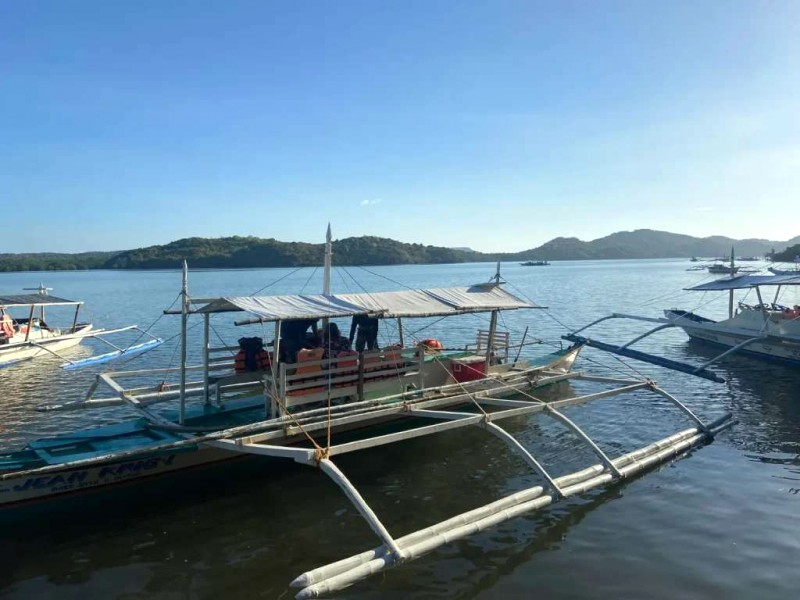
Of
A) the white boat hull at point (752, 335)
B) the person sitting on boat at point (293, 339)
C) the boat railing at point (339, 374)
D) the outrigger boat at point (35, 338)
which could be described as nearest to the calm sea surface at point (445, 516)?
the boat railing at point (339, 374)

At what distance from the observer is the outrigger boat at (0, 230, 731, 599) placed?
29.8 feet

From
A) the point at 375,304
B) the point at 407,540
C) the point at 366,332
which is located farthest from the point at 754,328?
the point at 407,540

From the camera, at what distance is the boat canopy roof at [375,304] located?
1145 centimetres

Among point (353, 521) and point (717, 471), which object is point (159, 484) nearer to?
point (353, 521)

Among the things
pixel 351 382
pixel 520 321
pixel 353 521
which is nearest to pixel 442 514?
pixel 353 521

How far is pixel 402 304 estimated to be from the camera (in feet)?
44.6

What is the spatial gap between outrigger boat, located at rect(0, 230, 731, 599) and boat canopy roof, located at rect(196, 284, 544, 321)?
0.16 ft

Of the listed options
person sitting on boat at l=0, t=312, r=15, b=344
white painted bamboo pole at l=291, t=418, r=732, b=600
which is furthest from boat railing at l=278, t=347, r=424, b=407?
person sitting on boat at l=0, t=312, r=15, b=344

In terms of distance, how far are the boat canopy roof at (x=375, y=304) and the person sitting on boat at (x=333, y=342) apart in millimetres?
779

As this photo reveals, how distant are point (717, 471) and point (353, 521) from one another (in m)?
7.98

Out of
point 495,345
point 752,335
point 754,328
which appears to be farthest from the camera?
point 754,328

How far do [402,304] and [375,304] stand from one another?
700 mm

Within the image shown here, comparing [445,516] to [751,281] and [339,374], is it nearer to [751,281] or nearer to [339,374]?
[339,374]

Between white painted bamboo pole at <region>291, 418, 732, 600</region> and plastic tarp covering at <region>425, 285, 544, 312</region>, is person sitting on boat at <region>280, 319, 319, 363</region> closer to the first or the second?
plastic tarp covering at <region>425, 285, 544, 312</region>
